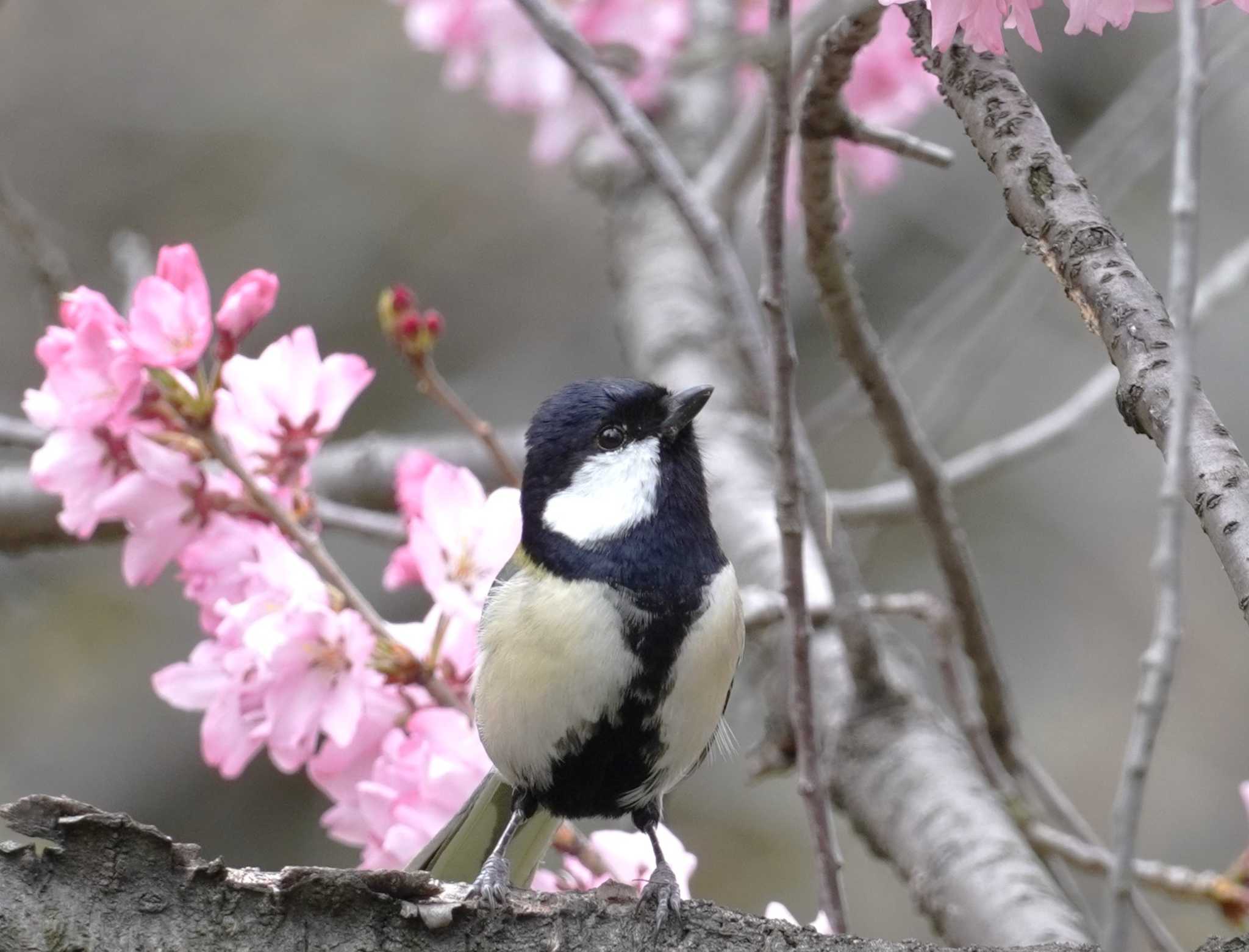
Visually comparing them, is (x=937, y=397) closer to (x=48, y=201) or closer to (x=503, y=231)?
(x=503, y=231)

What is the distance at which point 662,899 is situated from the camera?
1299 mm

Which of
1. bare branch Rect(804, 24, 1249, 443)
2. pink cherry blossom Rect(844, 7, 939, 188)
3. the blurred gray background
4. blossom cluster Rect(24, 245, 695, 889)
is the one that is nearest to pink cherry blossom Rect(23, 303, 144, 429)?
blossom cluster Rect(24, 245, 695, 889)

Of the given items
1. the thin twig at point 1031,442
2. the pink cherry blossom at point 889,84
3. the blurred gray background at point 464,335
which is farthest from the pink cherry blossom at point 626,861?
the blurred gray background at point 464,335

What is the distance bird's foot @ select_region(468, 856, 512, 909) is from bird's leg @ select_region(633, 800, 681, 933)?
0.12m

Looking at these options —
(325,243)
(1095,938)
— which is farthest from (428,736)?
(325,243)

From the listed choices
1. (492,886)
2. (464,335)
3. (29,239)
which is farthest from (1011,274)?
(464,335)

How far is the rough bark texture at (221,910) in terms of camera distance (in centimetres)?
115

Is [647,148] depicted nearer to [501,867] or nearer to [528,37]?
[501,867]

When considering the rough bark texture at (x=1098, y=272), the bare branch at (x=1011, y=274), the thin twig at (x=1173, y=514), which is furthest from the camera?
the bare branch at (x=1011, y=274)

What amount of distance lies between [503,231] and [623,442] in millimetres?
3891

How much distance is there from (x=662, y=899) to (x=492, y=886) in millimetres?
153

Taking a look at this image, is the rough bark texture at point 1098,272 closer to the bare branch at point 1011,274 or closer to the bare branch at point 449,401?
the bare branch at point 449,401

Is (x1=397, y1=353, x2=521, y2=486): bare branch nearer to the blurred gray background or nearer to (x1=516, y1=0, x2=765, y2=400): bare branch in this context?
(x1=516, y1=0, x2=765, y2=400): bare branch

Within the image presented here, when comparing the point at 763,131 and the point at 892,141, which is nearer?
the point at 892,141
